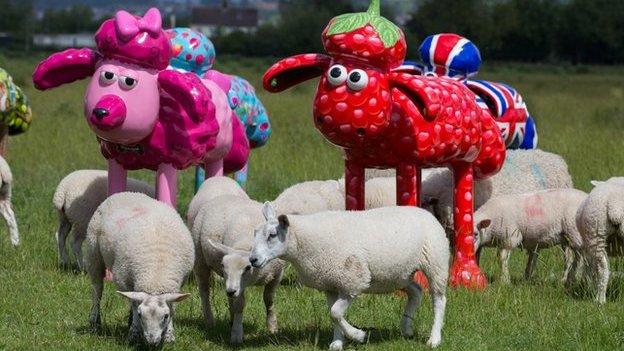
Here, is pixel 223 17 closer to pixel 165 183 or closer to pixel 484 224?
pixel 484 224

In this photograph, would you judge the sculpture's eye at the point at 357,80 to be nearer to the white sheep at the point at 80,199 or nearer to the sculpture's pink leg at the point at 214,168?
the sculpture's pink leg at the point at 214,168

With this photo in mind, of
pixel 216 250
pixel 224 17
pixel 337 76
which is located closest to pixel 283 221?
pixel 216 250

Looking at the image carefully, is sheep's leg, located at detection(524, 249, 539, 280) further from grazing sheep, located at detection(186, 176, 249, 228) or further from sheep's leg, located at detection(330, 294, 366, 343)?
sheep's leg, located at detection(330, 294, 366, 343)

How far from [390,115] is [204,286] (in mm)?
1816

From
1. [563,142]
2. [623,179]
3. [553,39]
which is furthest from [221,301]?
[553,39]

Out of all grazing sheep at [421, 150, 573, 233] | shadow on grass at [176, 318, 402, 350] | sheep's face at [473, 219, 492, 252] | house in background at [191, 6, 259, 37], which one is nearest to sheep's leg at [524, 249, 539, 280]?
sheep's face at [473, 219, 492, 252]

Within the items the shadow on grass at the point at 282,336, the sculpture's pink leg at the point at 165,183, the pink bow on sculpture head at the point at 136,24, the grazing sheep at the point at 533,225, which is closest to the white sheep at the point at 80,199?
the sculpture's pink leg at the point at 165,183

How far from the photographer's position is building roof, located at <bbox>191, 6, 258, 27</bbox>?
11356 centimetres

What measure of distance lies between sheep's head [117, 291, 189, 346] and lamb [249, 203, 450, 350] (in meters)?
0.60

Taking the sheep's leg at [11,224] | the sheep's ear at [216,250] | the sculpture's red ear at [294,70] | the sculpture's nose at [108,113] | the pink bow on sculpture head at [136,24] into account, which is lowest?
the sheep's leg at [11,224]

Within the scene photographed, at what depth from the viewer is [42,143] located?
1920 cm

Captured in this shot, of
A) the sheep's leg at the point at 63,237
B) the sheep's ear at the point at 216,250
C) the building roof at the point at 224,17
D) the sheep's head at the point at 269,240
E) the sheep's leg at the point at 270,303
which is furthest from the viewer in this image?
the building roof at the point at 224,17

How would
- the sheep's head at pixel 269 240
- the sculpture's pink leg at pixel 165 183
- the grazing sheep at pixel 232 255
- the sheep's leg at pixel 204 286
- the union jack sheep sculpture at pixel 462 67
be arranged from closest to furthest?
the sheep's head at pixel 269 240
the grazing sheep at pixel 232 255
the sheep's leg at pixel 204 286
the sculpture's pink leg at pixel 165 183
the union jack sheep sculpture at pixel 462 67

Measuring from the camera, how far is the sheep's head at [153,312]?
743 cm
